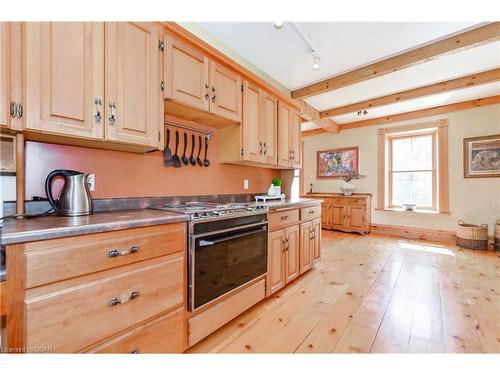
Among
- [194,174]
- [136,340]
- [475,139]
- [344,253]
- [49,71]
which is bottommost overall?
[344,253]

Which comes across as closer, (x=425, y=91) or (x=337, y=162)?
(x=425, y=91)

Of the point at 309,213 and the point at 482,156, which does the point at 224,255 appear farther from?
the point at 482,156

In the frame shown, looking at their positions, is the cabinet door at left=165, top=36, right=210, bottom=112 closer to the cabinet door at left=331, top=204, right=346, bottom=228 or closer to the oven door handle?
the oven door handle

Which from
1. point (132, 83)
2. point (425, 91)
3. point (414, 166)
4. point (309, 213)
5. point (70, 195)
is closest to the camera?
point (70, 195)

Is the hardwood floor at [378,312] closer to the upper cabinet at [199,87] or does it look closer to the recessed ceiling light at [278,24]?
the upper cabinet at [199,87]

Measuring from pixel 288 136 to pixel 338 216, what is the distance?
2997 mm

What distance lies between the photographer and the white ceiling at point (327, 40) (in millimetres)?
2139

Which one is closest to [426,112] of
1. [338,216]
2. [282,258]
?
[338,216]

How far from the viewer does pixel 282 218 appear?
2.21m
